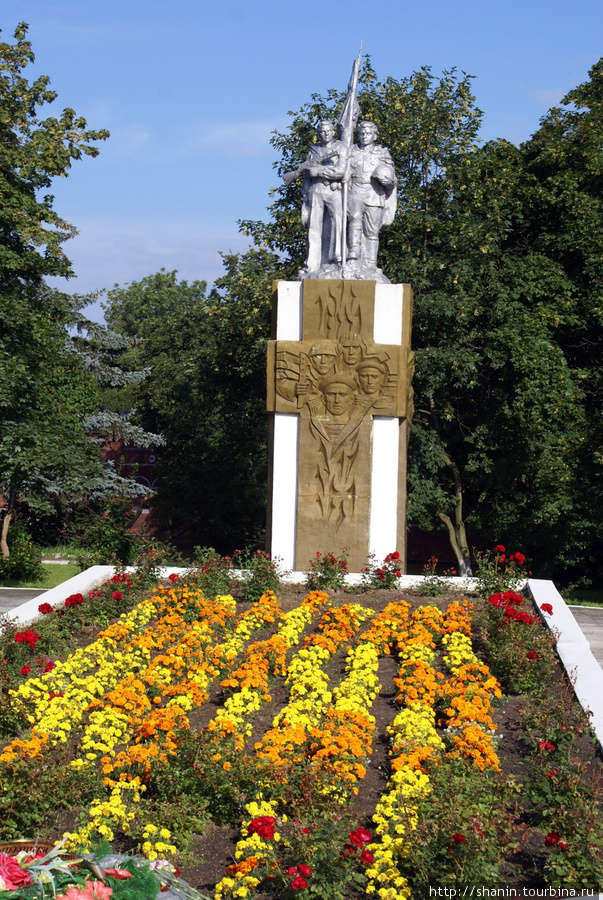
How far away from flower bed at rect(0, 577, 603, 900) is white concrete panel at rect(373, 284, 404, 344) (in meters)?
2.87

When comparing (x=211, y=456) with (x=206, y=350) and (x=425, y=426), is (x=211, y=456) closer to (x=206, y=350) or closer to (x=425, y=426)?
(x=206, y=350)

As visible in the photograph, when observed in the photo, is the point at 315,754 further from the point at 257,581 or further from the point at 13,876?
the point at 257,581

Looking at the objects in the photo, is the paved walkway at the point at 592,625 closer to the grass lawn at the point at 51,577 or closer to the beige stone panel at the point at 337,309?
the beige stone panel at the point at 337,309

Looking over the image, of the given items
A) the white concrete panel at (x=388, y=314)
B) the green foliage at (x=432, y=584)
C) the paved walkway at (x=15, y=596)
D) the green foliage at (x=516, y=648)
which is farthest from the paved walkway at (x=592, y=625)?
the paved walkway at (x=15, y=596)

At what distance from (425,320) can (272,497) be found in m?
6.36

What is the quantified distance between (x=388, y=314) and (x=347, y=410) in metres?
0.97

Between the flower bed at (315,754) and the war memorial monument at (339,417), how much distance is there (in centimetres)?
A: 189

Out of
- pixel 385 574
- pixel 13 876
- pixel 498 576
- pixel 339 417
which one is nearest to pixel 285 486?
pixel 339 417

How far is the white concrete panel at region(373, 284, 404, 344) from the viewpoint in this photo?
9.87 metres

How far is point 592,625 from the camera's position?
12828mm

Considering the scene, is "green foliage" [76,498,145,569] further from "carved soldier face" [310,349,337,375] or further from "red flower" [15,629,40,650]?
"red flower" [15,629,40,650]

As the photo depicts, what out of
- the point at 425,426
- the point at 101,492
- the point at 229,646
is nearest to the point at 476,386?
the point at 425,426

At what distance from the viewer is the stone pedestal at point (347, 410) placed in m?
9.76

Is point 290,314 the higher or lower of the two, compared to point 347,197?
lower
